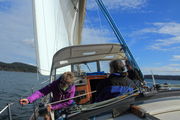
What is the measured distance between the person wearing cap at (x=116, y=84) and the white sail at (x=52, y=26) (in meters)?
5.43

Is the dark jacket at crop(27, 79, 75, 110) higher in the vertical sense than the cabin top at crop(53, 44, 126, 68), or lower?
lower

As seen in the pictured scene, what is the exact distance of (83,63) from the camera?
829 centimetres

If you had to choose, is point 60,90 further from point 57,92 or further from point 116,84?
point 116,84

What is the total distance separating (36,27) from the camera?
9.53 m

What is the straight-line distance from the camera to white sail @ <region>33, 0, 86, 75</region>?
902cm

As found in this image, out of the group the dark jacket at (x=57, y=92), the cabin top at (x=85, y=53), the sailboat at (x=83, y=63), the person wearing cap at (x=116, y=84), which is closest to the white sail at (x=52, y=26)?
the sailboat at (x=83, y=63)

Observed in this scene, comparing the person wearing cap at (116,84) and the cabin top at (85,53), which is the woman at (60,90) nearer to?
the person wearing cap at (116,84)

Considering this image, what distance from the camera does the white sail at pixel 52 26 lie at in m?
9.02

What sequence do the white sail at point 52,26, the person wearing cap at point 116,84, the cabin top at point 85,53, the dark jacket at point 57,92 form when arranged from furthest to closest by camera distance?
the white sail at point 52,26 → the cabin top at point 85,53 → the dark jacket at point 57,92 → the person wearing cap at point 116,84

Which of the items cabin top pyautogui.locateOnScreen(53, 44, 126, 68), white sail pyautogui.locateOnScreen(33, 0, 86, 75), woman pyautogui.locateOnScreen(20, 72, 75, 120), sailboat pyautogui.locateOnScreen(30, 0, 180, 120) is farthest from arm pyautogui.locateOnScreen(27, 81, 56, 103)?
white sail pyautogui.locateOnScreen(33, 0, 86, 75)

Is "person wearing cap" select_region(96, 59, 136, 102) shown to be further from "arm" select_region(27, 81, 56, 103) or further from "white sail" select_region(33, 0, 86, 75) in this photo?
"white sail" select_region(33, 0, 86, 75)

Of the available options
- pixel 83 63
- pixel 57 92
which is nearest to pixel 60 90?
pixel 57 92

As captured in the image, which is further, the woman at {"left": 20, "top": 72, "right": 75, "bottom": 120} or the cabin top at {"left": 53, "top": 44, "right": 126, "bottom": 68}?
the cabin top at {"left": 53, "top": 44, "right": 126, "bottom": 68}

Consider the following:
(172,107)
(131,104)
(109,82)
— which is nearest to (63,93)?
(109,82)
